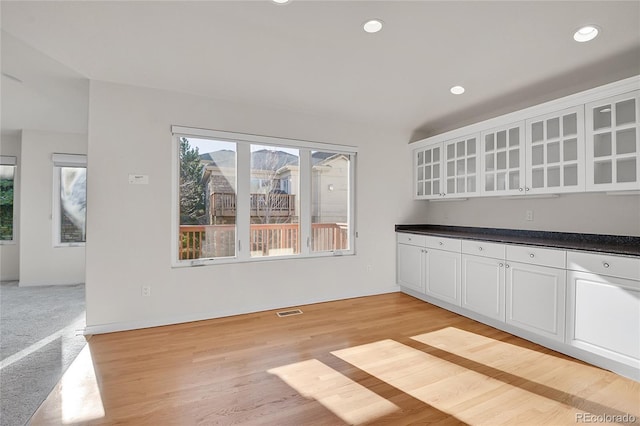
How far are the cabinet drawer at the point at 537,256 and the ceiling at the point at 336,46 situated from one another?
164cm

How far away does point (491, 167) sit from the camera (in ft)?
11.5

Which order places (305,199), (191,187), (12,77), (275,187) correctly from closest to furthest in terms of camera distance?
(12,77) < (191,187) < (275,187) < (305,199)

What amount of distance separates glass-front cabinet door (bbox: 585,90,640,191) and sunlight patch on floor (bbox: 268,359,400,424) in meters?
2.53

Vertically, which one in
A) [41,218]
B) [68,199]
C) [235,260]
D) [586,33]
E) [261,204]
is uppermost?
[586,33]

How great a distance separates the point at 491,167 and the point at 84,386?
4249mm

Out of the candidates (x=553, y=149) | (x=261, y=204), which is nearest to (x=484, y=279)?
(x=553, y=149)

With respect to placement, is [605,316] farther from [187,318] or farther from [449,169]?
[187,318]

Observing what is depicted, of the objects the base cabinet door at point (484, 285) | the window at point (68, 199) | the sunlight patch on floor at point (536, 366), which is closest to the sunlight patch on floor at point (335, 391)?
the sunlight patch on floor at point (536, 366)

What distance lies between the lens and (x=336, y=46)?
2428mm

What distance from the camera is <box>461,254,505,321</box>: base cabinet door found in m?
3.03

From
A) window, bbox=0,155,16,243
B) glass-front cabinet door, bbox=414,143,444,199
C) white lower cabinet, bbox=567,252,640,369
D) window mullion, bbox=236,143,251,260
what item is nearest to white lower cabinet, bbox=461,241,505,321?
white lower cabinet, bbox=567,252,640,369

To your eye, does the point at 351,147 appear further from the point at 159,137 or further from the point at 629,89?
the point at 629,89

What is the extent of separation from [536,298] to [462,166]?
1810 mm

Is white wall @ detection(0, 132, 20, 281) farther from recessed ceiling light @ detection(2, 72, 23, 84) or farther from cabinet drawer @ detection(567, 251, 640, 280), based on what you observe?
cabinet drawer @ detection(567, 251, 640, 280)
